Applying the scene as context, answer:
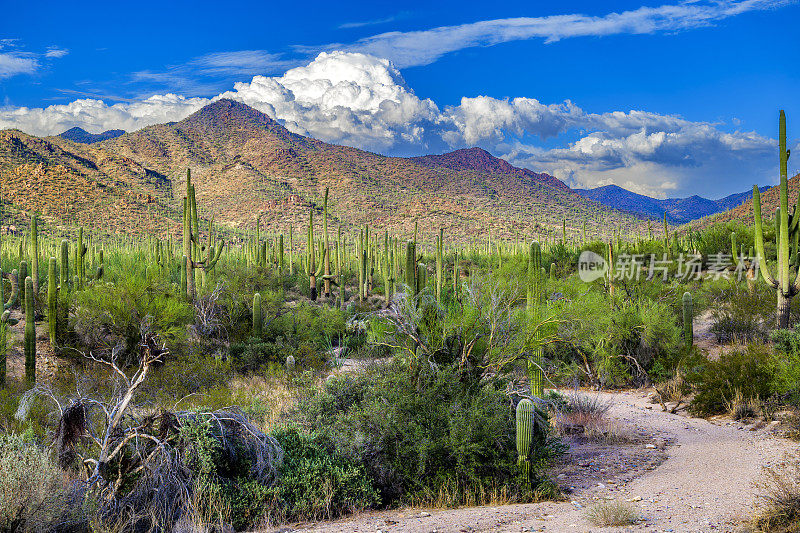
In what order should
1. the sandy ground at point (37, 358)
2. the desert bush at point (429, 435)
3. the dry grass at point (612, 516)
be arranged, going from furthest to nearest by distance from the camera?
the sandy ground at point (37, 358) < the desert bush at point (429, 435) < the dry grass at point (612, 516)

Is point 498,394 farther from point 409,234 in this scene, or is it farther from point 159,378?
point 409,234

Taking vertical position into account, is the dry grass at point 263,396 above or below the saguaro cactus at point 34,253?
below

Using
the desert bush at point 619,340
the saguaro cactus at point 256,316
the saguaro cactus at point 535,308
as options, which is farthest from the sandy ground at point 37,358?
the desert bush at point 619,340

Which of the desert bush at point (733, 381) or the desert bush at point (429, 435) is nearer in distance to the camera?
the desert bush at point (429, 435)

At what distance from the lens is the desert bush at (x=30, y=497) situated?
548 centimetres

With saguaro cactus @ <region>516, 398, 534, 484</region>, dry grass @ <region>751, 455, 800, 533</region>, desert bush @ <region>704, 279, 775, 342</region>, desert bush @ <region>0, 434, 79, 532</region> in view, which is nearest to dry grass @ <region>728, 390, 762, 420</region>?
dry grass @ <region>751, 455, 800, 533</region>

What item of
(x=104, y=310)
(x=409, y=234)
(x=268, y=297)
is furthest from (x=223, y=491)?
(x=409, y=234)

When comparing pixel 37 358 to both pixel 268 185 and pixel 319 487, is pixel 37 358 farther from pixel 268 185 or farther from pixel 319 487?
pixel 268 185

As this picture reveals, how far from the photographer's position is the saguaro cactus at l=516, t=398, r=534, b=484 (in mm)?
7586

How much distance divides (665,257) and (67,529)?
96.3 feet

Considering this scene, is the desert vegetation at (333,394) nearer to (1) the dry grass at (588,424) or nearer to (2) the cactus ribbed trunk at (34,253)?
(1) the dry grass at (588,424)

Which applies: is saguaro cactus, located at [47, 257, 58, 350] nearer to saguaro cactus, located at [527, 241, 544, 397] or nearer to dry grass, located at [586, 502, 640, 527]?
saguaro cactus, located at [527, 241, 544, 397]

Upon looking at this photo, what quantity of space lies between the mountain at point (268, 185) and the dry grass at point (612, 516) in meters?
58.9

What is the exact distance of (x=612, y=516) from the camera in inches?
241
